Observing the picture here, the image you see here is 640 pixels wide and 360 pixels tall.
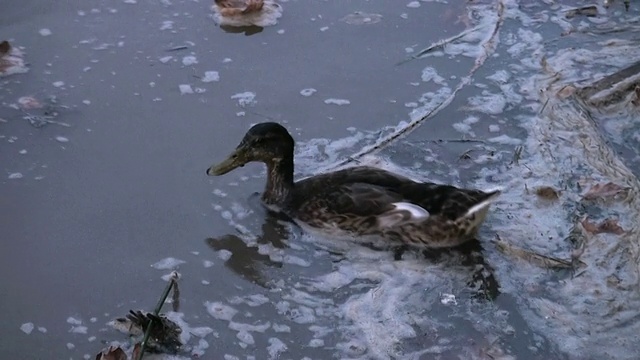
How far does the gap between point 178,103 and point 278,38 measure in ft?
4.16

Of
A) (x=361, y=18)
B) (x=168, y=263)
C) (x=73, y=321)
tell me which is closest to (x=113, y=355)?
(x=73, y=321)

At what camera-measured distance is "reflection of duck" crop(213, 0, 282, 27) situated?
8.12 metres

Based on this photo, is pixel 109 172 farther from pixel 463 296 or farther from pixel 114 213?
pixel 463 296

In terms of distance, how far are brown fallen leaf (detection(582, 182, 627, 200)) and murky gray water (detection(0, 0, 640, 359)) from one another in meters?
0.07

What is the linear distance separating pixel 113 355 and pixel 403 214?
1.95 m

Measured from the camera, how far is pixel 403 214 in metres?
5.92

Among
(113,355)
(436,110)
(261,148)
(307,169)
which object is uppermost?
(261,148)

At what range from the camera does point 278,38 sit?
7.99 m

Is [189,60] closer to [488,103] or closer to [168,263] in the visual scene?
[488,103]

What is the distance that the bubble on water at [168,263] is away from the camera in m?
5.61

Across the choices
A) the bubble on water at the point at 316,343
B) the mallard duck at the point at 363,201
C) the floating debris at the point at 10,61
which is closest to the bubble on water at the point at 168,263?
the mallard duck at the point at 363,201

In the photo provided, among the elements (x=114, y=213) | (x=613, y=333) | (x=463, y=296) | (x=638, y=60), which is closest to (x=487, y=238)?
(x=463, y=296)

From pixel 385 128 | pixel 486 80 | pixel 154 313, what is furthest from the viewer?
pixel 486 80

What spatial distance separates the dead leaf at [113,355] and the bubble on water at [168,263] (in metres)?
0.82
